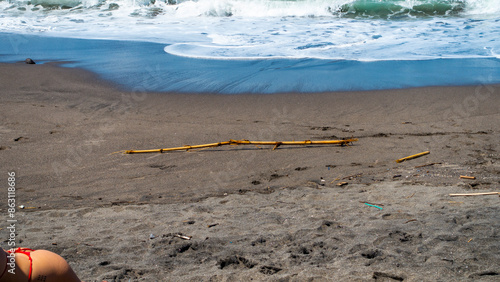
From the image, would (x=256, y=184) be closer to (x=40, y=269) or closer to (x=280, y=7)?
(x=40, y=269)

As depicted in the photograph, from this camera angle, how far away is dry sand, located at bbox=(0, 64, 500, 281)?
290 centimetres

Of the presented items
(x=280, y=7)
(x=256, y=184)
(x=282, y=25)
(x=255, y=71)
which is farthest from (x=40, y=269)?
(x=280, y=7)

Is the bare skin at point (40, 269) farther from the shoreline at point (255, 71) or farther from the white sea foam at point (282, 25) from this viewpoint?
the white sea foam at point (282, 25)

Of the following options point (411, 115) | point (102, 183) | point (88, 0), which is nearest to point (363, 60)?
point (411, 115)

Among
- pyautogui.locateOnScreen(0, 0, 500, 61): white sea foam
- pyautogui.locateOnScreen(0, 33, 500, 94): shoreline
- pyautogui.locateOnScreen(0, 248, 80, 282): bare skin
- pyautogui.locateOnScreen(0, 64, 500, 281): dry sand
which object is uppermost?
pyautogui.locateOnScreen(0, 0, 500, 61): white sea foam

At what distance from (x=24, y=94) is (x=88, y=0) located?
48.6 ft

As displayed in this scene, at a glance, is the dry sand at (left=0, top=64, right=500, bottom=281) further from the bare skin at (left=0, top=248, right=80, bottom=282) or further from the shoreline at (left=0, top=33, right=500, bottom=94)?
the bare skin at (left=0, top=248, right=80, bottom=282)

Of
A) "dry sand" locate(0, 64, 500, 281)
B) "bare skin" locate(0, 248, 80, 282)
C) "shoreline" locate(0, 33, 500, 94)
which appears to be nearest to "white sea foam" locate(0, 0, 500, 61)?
"shoreline" locate(0, 33, 500, 94)

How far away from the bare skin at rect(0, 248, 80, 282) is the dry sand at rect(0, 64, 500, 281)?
0.96 metres

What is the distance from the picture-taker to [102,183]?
14.7 ft

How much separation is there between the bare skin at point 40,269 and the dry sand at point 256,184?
0.96m

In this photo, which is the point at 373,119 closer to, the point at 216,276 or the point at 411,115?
the point at 411,115

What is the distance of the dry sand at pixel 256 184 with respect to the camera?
9.50 feet

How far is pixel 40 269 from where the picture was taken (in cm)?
175
